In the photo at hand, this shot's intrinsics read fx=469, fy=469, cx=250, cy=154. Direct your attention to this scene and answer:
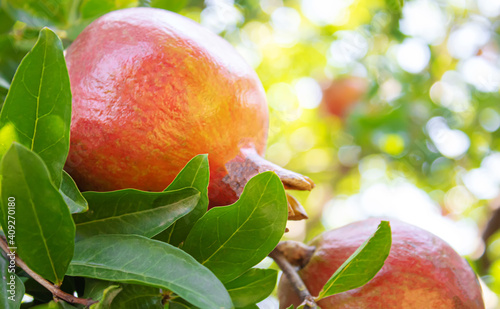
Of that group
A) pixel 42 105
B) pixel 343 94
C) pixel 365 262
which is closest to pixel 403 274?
pixel 365 262

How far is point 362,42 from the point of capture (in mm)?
2043

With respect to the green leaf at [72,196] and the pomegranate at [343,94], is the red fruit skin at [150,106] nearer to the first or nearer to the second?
the green leaf at [72,196]

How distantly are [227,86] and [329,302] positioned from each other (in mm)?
274

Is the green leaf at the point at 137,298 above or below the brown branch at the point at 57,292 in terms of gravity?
below

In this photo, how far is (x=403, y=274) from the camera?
1.76 ft

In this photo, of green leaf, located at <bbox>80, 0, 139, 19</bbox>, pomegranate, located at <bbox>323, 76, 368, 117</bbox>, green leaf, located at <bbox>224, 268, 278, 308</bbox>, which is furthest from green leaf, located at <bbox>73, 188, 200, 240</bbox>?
pomegranate, located at <bbox>323, 76, 368, 117</bbox>

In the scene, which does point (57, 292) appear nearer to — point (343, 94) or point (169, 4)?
point (169, 4)

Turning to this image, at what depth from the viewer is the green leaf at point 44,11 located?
0.80 m

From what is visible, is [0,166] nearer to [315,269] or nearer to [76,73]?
[76,73]

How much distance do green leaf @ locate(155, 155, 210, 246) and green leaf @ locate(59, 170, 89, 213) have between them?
8cm

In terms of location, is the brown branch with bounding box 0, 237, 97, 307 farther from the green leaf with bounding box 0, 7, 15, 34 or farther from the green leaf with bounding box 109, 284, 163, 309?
the green leaf with bounding box 0, 7, 15, 34

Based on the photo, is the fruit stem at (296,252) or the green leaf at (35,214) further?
the fruit stem at (296,252)

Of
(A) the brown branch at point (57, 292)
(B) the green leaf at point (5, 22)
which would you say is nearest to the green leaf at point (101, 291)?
(A) the brown branch at point (57, 292)

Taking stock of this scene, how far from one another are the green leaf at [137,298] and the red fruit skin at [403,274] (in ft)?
0.66
